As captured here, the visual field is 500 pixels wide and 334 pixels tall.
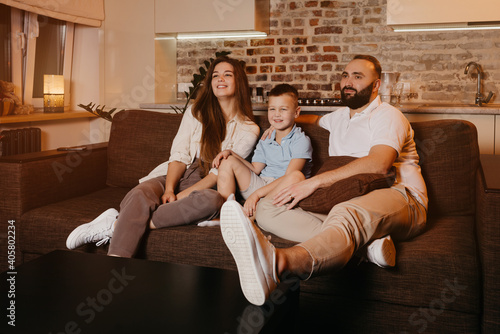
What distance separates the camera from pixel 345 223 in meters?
1.83

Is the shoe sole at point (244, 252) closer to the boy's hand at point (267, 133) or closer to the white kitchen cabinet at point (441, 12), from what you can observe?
the boy's hand at point (267, 133)

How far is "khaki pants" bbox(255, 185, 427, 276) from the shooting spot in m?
1.69

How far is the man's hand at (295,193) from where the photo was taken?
2.17 m

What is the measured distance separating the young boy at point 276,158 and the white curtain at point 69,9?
240cm

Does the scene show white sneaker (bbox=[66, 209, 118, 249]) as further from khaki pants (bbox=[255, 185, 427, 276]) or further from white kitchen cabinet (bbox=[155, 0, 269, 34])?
white kitchen cabinet (bbox=[155, 0, 269, 34])

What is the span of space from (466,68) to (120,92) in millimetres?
3029

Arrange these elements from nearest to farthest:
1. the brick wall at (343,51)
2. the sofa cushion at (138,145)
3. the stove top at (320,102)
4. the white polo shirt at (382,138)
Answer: the white polo shirt at (382,138) < the sofa cushion at (138,145) < the stove top at (320,102) < the brick wall at (343,51)

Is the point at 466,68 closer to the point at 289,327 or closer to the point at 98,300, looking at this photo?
the point at 289,327

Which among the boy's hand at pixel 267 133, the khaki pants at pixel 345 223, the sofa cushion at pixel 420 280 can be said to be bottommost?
the sofa cushion at pixel 420 280

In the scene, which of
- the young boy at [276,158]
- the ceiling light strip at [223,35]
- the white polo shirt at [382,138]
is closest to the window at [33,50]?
the ceiling light strip at [223,35]

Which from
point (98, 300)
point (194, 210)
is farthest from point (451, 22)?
point (98, 300)

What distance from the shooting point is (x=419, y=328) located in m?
1.88

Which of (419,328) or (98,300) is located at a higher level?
(98,300)

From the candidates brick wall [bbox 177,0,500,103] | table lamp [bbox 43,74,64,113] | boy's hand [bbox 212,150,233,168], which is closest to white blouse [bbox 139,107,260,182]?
boy's hand [bbox 212,150,233,168]
